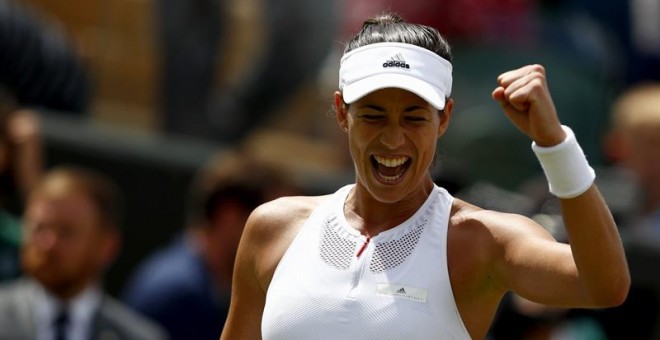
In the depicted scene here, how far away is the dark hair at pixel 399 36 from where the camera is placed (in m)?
3.89

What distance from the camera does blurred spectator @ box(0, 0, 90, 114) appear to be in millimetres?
8148

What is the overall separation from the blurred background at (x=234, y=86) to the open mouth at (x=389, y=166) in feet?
11.4

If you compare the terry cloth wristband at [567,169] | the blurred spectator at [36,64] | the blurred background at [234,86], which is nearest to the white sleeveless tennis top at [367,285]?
the terry cloth wristband at [567,169]

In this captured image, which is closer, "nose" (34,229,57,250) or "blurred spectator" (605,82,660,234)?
"nose" (34,229,57,250)

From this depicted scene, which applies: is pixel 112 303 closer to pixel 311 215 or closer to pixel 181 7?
pixel 181 7

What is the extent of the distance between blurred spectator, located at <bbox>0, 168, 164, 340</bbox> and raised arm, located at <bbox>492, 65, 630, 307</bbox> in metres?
3.18

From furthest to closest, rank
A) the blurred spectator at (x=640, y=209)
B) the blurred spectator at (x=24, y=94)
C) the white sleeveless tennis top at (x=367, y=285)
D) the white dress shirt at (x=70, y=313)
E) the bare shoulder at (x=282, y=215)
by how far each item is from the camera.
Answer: the blurred spectator at (x=24, y=94) < the blurred spectator at (x=640, y=209) < the white dress shirt at (x=70, y=313) < the bare shoulder at (x=282, y=215) < the white sleeveless tennis top at (x=367, y=285)

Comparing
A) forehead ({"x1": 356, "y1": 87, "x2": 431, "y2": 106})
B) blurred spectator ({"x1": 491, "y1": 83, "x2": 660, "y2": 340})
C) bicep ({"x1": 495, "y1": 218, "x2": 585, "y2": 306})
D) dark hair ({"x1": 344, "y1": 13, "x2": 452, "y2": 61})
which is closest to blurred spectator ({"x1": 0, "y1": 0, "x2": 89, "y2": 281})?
blurred spectator ({"x1": 491, "y1": 83, "x2": 660, "y2": 340})

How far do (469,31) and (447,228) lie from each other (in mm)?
5237

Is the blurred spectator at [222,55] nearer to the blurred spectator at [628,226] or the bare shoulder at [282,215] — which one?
the blurred spectator at [628,226]

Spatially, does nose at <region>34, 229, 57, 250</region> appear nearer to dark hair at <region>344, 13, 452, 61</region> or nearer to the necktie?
the necktie

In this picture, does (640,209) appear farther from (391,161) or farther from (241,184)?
(391,161)

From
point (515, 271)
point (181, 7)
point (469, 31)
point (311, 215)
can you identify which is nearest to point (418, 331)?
point (515, 271)

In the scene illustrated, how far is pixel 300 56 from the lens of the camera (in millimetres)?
8562
